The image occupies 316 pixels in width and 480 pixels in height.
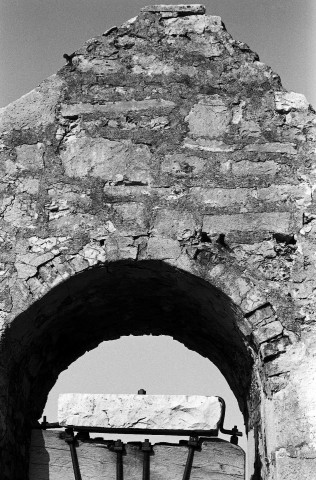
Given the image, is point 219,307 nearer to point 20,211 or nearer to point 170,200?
point 170,200

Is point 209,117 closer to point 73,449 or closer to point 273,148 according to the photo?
point 273,148

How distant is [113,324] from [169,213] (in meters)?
0.99

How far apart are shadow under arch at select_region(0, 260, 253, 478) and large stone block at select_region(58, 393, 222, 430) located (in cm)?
22

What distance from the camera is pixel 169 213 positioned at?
4.69 m

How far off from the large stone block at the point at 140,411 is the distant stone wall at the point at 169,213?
0.22 metres

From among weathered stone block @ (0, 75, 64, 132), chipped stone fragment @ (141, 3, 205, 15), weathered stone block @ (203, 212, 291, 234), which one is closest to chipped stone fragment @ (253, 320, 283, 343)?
weathered stone block @ (203, 212, 291, 234)

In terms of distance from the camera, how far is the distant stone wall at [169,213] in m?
4.51

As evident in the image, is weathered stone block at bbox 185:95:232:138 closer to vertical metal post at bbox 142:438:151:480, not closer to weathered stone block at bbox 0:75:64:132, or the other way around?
weathered stone block at bbox 0:75:64:132

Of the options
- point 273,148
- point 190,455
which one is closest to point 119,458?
point 190,455

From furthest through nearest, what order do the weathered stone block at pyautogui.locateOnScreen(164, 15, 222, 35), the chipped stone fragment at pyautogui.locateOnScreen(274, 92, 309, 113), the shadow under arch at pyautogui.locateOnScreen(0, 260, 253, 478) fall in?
1. the weathered stone block at pyautogui.locateOnScreen(164, 15, 222, 35)
2. the chipped stone fragment at pyautogui.locateOnScreen(274, 92, 309, 113)
3. the shadow under arch at pyautogui.locateOnScreen(0, 260, 253, 478)

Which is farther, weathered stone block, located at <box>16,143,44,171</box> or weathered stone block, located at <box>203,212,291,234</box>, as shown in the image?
weathered stone block, located at <box>16,143,44,171</box>

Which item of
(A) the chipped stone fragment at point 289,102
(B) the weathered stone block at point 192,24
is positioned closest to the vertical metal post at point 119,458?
(A) the chipped stone fragment at point 289,102

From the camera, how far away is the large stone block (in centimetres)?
495

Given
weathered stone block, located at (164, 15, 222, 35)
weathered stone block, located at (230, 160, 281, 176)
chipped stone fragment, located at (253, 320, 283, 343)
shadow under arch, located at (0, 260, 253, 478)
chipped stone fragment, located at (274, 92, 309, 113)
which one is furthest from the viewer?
weathered stone block, located at (164, 15, 222, 35)
